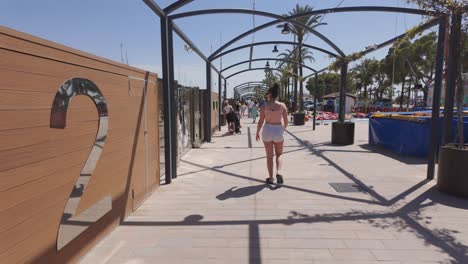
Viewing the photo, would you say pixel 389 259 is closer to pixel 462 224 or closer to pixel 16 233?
pixel 462 224

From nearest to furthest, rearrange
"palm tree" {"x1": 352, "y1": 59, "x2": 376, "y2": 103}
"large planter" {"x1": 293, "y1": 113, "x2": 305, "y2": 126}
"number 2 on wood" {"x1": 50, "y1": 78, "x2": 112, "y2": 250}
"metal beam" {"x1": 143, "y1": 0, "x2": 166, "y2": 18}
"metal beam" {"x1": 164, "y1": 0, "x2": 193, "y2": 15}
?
"number 2 on wood" {"x1": 50, "y1": 78, "x2": 112, "y2": 250} < "metal beam" {"x1": 143, "y1": 0, "x2": 166, "y2": 18} < "metal beam" {"x1": 164, "y1": 0, "x2": 193, "y2": 15} < "large planter" {"x1": 293, "y1": 113, "x2": 305, "y2": 126} < "palm tree" {"x1": 352, "y1": 59, "x2": 376, "y2": 103}

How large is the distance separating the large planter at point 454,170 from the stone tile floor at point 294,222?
190 millimetres

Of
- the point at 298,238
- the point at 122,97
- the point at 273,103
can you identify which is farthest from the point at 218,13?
the point at 298,238

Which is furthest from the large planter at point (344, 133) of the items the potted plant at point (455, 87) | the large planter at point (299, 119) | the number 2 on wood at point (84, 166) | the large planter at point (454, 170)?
the large planter at point (299, 119)

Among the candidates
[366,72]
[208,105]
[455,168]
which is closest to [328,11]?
[455,168]

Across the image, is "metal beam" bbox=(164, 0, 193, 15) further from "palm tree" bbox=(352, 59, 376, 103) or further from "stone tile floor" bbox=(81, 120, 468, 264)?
"palm tree" bbox=(352, 59, 376, 103)

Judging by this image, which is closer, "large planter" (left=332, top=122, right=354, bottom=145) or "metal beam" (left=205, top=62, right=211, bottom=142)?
"large planter" (left=332, top=122, right=354, bottom=145)

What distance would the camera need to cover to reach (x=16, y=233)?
2.24m

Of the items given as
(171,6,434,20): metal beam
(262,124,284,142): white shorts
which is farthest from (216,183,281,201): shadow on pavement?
(171,6,434,20): metal beam

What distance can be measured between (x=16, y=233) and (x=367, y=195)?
453 cm

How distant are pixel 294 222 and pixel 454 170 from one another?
105 inches

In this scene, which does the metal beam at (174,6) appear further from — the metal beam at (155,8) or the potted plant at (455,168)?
the potted plant at (455,168)

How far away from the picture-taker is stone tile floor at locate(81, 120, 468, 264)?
3229 millimetres

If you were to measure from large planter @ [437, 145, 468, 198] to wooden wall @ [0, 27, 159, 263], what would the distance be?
4548 mm
